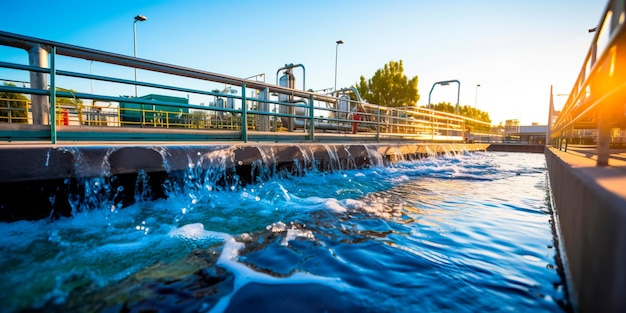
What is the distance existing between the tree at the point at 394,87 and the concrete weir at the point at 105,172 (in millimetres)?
32392

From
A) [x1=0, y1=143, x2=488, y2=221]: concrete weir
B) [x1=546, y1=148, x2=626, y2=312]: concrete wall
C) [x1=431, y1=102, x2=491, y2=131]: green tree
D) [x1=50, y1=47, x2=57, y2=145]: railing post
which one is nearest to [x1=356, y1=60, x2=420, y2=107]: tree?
[x1=431, y1=102, x2=491, y2=131]: green tree

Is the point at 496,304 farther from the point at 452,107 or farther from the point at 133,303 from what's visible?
the point at 452,107

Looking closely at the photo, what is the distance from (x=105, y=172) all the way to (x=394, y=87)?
34.8m

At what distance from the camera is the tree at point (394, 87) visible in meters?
35.0

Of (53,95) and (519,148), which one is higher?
(53,95)

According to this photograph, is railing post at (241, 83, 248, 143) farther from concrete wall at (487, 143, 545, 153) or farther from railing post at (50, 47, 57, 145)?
concrete wall at (487, 143, 545, 153)

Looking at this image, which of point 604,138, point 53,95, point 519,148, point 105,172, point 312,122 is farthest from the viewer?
point 519,148

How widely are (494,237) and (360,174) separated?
12.8 feet

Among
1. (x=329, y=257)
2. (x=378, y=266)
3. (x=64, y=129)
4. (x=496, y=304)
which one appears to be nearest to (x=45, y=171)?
(x=64, y=129)

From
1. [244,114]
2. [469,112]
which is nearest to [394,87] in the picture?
[244,114]

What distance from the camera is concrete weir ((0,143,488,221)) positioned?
8.82ft

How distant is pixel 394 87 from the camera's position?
34.9 m

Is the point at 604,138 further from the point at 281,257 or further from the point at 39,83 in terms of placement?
the point at 39,83

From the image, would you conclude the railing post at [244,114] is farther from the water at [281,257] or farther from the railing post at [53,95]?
the railing post at [53,95]
